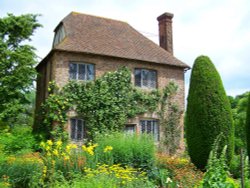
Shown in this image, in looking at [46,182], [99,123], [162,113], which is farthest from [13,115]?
[46,182]

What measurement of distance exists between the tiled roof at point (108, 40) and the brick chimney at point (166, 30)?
75 cm

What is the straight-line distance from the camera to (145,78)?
65.4 ft

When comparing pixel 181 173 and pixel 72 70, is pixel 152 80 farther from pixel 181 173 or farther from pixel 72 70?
pixel 181 173

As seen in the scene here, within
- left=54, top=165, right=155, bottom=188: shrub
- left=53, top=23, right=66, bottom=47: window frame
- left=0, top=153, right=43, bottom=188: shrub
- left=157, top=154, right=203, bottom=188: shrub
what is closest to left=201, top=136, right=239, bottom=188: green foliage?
left=54, top=165, right=155, bottom=188: shrub

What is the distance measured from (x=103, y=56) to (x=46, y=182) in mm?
10542

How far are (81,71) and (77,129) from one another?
2.95m

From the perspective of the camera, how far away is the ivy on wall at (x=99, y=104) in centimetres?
1712

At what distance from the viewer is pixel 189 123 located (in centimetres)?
1387

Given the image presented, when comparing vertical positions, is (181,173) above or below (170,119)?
below

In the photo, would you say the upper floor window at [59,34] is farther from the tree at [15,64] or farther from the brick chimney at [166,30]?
the brick chimney at [166,30]

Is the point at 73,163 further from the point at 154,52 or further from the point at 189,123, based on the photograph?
the point at 154,52

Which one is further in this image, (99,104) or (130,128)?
(130,128)

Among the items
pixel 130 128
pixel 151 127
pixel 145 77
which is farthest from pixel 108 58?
pixel 151 127

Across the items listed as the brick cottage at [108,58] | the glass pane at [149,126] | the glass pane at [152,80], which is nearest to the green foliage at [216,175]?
the brick cottage at [108,58]
